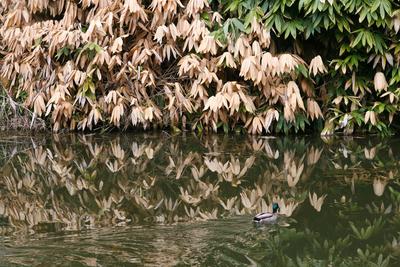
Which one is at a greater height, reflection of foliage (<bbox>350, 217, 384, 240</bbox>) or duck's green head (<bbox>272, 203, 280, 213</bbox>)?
duck's green head (<bbox>272, 203, 280, 213</bbox>)

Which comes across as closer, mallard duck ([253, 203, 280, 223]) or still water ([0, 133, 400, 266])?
still water ([0, 133, 400, 266])

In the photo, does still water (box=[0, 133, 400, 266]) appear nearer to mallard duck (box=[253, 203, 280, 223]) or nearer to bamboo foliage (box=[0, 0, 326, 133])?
mallard duck (box=[253, 203, 280, 223])

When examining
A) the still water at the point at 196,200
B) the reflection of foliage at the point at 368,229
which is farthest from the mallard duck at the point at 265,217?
the reflection of foliage at the point at 368,229

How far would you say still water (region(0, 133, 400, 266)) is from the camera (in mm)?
4570

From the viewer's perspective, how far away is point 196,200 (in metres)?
5.94

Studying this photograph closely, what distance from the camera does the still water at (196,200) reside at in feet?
15.0

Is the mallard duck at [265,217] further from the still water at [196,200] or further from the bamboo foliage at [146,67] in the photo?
the bamboo foliage at [146,67]

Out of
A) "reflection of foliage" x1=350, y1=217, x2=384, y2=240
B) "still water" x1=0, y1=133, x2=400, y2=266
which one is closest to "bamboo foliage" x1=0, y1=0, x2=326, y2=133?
"still water" x1=0, y1=133, x2=400, y2=266

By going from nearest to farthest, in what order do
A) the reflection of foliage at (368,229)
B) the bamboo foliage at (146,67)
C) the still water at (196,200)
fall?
the still water at (196,200)
the reflection of foliage at (368,229)
the bamboo foliage at (146,67)

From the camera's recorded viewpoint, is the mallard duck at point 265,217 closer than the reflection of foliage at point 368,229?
No

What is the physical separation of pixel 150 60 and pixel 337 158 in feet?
8.65

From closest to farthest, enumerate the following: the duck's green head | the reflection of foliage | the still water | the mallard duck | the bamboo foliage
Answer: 1. the still water
2. the reflection of foliage
3. the mallard duck
4. the duck's green head
5. the bamboo foliage

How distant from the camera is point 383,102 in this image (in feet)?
27.5

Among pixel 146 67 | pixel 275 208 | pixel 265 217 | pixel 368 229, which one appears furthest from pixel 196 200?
pixel 146 67
